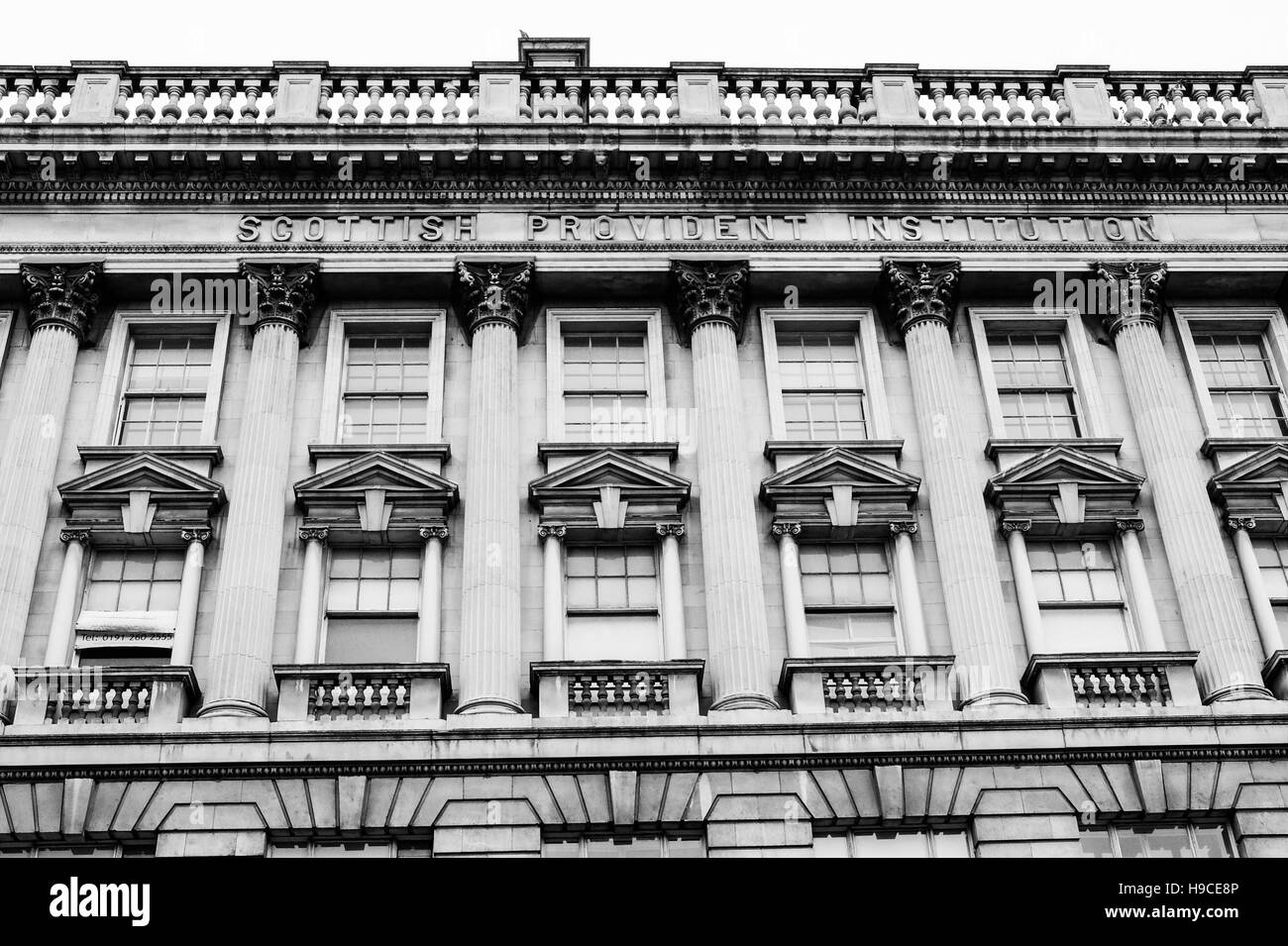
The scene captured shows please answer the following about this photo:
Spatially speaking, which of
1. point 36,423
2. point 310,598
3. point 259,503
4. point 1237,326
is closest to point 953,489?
point 1237,326

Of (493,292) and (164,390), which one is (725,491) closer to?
(493,292)

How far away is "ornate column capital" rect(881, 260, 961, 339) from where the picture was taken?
2612cm

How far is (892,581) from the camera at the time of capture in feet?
78.0

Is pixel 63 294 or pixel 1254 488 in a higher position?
pixel 63 294

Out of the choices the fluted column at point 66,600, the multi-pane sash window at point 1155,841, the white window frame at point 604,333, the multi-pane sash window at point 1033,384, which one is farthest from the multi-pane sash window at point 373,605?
the multi-pane sash window at point 1033,384

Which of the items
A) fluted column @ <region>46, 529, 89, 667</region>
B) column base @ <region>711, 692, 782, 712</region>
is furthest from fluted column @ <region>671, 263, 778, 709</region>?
fluted column @ <region>46, 529, 89, 667</region>

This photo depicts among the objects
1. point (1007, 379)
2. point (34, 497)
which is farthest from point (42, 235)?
point (1007, 379)

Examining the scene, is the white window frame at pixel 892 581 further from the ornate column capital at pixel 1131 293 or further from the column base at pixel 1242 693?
the ornate column capital at pixel 1131 293

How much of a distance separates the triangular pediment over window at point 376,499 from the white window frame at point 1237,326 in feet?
40.7

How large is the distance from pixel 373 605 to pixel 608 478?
13.0 feet

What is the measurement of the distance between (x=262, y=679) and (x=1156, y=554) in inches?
516

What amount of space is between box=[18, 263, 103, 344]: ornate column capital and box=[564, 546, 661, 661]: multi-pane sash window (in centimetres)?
885

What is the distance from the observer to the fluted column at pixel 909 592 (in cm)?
2278

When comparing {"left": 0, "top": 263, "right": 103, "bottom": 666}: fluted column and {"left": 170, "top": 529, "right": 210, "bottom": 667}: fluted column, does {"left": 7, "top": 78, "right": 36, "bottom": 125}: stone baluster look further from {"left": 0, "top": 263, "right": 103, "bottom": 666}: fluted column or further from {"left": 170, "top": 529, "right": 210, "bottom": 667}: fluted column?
{"left": 170, "top": 529, "right": 210, "bottom": 667}: fluted column
